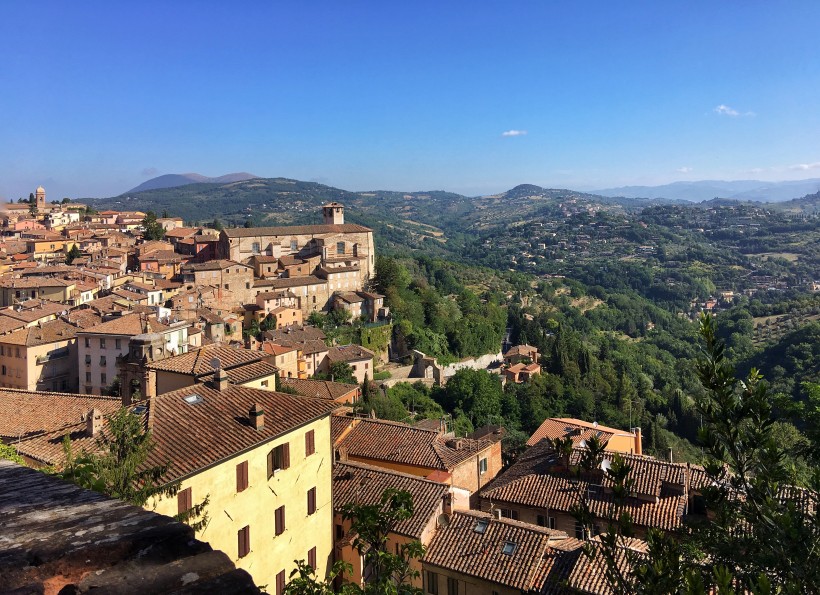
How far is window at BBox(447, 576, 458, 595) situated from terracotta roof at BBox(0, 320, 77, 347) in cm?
3196

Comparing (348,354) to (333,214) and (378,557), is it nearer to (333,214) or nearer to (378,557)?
(333,214)

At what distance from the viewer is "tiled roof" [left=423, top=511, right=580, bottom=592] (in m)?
11.9

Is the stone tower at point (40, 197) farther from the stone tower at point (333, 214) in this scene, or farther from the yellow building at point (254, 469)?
the yellow building at point (254, 469)

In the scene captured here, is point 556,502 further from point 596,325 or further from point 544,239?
point 544,239

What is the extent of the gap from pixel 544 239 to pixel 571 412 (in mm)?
138842

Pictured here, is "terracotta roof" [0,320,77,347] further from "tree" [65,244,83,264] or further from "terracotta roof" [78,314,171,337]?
"tree" [65,244,83,264]

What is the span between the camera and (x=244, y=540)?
11250mm

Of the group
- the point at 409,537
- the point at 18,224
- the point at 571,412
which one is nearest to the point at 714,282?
the point at 571,412

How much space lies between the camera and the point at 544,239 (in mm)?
184625

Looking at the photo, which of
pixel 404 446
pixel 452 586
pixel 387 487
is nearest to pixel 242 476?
pixel 387 487

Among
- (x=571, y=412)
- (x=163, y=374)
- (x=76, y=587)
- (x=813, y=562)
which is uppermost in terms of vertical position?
(x=76, y=587)

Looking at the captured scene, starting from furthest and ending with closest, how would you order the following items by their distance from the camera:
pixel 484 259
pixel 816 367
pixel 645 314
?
pixel 484 259 → pixel 645 314 → pixel 816 367

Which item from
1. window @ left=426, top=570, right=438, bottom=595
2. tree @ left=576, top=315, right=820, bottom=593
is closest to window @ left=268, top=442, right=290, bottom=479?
window @ left=426, top=570, right=438, bottom=595

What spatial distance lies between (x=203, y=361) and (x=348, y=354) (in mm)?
30001
